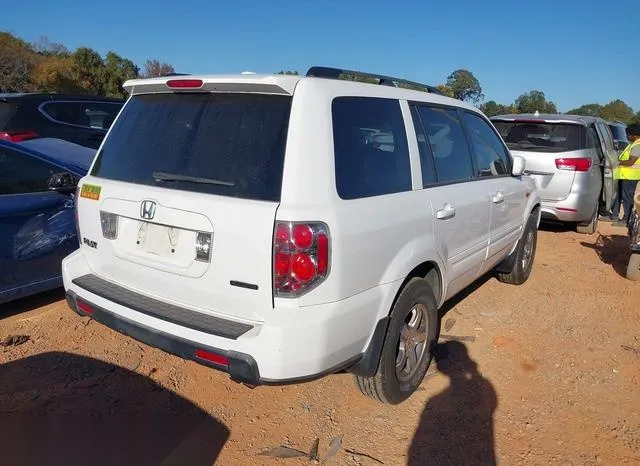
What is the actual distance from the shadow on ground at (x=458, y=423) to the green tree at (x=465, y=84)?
1619 inches

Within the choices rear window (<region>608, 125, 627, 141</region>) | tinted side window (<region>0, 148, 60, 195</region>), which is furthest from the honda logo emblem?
rear window (<region>608, 125, 627, 141</region>)

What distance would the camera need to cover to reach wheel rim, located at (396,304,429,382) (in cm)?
308

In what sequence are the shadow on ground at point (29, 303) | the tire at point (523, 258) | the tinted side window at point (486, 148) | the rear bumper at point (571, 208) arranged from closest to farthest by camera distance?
the tinted side window at point (486, 148)
the shadow on ground at point (29, 303)
the tire at point (523, 258)
the rear bumper at point (571, 208)

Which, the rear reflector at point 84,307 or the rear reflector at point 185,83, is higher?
the rear reflector at point 185,83

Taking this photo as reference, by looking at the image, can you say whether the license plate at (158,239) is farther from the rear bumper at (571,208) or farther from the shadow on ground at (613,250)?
the rear bumper at (571,208)

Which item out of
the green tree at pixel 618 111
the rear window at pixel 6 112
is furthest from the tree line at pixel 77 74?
the rear window at pixel 6 112

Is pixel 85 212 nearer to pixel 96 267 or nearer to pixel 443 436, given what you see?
pixel 96 267

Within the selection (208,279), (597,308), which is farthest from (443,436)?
(597,308)

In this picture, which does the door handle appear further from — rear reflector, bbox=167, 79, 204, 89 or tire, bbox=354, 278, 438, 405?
rear reflector, bbox=167, 79, 204, 89

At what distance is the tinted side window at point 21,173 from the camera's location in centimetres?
394

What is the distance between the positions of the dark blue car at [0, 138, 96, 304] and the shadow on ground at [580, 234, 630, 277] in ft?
19.9

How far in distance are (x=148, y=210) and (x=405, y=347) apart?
5.61 feet

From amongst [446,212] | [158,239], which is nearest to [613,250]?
[446,212]

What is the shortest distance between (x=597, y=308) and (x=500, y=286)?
947 millimetres
